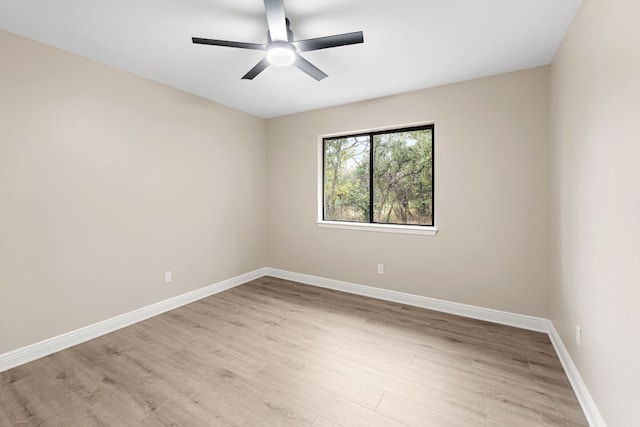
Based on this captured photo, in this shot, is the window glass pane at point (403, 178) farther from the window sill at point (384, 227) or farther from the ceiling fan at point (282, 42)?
the ceiling fan at point (282, 42)

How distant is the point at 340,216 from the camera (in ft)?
13.1

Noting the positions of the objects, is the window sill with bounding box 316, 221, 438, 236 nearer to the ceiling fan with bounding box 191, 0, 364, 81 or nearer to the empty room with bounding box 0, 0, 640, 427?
the empty room with bounding box 0, 0, 640, 427

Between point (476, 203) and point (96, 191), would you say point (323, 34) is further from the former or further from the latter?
point (96, 191)

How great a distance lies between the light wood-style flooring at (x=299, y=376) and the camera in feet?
5.31

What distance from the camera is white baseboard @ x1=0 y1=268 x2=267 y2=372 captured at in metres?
2.10

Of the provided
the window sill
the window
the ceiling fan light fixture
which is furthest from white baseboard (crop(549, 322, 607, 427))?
the ceiling fan light fixture

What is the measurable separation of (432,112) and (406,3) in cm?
151

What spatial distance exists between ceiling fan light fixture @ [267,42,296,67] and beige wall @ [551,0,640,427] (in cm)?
176

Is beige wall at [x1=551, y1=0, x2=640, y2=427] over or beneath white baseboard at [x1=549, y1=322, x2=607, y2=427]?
over

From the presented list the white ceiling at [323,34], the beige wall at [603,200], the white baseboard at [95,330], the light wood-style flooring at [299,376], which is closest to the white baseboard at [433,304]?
the light wood-style flooring at [299,376]

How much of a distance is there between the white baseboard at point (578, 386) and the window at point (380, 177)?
1.52 metres

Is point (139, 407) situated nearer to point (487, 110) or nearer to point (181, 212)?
point (181, 212)

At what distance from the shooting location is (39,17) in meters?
1.90

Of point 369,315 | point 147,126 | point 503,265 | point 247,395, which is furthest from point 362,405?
point 147,126
